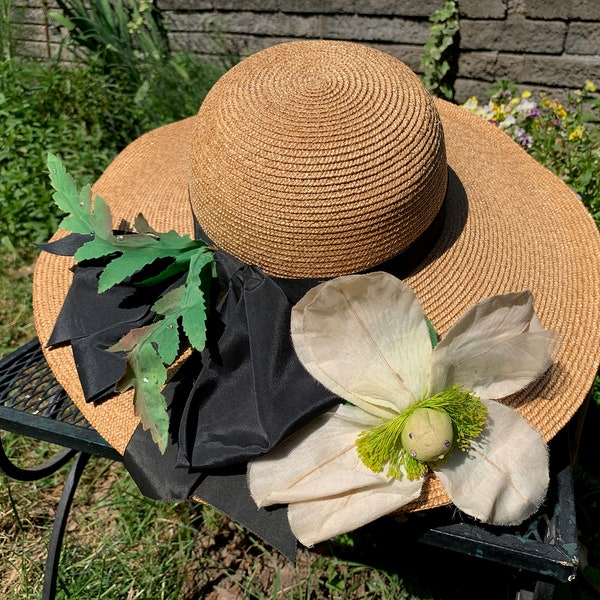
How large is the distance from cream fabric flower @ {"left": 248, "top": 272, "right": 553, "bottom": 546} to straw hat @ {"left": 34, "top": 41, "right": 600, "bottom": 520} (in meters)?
0.11

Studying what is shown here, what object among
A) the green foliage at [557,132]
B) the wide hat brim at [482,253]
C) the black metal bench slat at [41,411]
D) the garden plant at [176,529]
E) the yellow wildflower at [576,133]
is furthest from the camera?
the yellow wildflower at [576,133]

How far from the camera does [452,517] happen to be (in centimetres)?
135

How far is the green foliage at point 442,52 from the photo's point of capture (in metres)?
3.21

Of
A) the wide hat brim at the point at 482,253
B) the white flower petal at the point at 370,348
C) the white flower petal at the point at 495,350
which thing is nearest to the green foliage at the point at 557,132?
the wide hat brim at the point at 482,253

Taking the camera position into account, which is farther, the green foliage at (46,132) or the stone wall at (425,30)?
the green foliage at (46,132)

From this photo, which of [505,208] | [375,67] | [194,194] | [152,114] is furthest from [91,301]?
[152,114]

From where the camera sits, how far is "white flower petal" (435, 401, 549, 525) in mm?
1156

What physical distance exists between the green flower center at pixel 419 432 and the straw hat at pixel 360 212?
0.42 ft

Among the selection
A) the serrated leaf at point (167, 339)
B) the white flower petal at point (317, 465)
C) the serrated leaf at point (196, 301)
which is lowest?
the white flower petal at point (317, 465)

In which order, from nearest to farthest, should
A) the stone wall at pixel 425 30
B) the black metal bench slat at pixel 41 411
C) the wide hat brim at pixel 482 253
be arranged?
the wide hat brim at pixel 482 253, the black metal bench slat at pixel 41 411, the stone wall at pixel 425 30

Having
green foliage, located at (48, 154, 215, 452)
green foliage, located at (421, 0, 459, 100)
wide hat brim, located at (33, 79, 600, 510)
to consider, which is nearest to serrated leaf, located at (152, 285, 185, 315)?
green foliage, located at (48, 154, 215, 452)

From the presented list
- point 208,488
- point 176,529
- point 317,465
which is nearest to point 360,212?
point 317,465

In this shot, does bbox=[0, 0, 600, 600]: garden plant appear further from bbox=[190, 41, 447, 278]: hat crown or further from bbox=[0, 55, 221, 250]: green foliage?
bbox=[190, 41, 447, 278]: hat crown

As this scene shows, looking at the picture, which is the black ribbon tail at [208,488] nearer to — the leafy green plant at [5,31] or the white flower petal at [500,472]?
the white flower petal at [500,472]
